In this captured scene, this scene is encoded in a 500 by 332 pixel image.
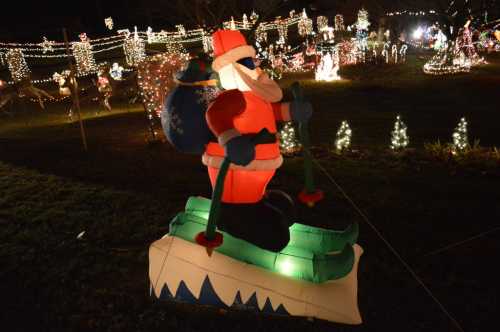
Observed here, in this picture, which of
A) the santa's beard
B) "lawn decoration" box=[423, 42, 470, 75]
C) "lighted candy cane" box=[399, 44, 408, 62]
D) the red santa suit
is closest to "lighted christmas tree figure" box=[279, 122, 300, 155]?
the red santa suit

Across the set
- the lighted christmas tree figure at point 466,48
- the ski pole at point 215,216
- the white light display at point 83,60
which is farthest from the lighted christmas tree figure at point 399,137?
the white light display at point 83,60

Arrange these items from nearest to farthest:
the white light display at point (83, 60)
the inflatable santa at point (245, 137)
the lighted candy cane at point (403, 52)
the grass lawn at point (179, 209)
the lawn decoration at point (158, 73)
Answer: the inflatable santa at point (245, 137) < the grass lawn at point (179, 209) < the lawn decoration at point (158, 73) < the white light display at point (83, 60) < the lighted candy cane at point (403, 52)

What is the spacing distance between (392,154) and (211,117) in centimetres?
596

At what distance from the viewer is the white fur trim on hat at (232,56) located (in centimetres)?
271

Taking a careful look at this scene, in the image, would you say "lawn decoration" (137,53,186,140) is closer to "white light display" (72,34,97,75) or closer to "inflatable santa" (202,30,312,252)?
"inflatable santa" (202,30,312,252)

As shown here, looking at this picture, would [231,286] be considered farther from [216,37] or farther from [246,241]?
[216,37]

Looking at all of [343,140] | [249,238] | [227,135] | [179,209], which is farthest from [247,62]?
[343,140]

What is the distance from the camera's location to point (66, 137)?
11.0m

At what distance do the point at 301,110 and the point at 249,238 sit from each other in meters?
1.05

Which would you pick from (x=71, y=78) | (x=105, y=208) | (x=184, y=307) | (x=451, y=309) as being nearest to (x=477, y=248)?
(x=451, y=309)

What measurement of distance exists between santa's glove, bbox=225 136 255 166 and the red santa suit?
0.51ft

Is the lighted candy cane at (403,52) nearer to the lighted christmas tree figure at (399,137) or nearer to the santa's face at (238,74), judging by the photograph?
the lighted christmas tree figure at (399,137)

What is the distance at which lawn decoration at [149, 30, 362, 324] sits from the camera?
2.71 meters

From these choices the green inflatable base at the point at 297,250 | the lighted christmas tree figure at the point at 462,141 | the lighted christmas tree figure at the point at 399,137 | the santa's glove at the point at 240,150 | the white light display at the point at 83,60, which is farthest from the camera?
the white light display at the point at 83,60
